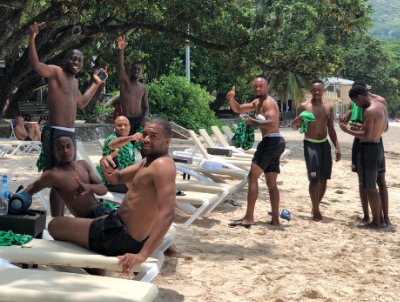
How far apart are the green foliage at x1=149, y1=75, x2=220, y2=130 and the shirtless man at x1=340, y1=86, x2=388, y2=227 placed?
15291mm

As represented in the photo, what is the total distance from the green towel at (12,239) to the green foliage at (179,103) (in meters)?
18.2

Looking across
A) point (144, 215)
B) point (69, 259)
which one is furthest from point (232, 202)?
point (69, 259)

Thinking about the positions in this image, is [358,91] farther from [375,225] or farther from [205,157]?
[205,157]

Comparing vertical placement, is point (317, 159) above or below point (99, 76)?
below

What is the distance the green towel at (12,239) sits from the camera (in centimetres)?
389

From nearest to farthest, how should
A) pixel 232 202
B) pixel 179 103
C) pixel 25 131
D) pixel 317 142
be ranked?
1. pixel 317 142
2. pixel 232 202
3. pixel 25 131
4. pixel 179 103

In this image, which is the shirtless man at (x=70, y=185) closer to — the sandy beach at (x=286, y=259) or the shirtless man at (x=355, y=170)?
the sandy beach at (x=286, y=259)

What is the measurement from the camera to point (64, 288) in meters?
3.06

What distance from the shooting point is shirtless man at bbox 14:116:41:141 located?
574 inches

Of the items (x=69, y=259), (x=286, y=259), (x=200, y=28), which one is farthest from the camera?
(x=200, y=28)

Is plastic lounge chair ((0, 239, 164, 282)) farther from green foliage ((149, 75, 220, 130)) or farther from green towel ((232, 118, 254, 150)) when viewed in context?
green foliage ((149, 75, 220, 130))

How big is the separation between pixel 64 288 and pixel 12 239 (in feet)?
3.31

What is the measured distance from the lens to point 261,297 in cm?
446

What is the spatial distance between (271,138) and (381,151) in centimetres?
132
